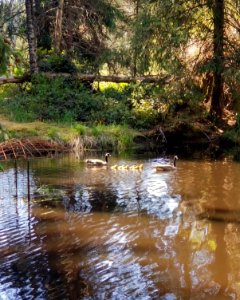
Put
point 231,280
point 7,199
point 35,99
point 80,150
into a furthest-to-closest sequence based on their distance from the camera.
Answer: point 35,99 → point 80,150 → point 7,199 → point 231,280

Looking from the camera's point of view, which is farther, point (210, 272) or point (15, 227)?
point (15, 227)

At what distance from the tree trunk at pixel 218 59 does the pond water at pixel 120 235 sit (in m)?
7.11

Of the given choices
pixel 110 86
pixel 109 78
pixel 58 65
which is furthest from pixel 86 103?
pixel 58 65

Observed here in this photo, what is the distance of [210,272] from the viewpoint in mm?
7094

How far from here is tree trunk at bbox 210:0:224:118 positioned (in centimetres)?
1975

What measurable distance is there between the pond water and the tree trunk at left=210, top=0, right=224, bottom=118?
7114 millimetres

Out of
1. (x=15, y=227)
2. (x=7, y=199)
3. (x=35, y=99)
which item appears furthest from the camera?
(x=35, y=99)

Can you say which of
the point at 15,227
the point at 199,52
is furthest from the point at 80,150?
the point at 15,227

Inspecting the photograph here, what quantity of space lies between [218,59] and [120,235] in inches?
497

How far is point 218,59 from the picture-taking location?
19.7 m

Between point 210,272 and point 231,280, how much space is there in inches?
14.3

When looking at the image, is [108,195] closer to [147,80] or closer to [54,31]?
[147,80]

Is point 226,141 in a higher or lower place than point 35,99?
lower

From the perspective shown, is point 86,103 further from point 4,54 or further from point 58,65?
point 4,54
